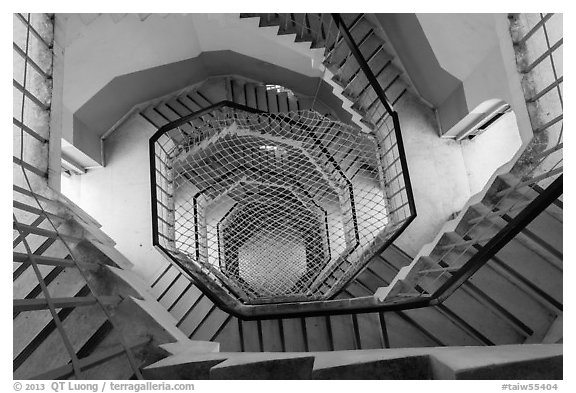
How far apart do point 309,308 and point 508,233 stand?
5.28ft

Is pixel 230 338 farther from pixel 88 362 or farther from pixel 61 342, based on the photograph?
pixel 88 362

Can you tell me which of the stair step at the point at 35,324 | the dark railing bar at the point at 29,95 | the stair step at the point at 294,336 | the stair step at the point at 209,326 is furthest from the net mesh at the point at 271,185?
the stair step at the point at 35,324

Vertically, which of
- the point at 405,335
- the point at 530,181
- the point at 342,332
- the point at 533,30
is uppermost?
the point at 533,30

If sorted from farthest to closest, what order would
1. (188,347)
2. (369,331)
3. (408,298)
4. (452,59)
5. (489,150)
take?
(489,150)
(452,59)
(369,331)
(408,298)
(188,347)

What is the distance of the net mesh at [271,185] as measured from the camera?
204 inches

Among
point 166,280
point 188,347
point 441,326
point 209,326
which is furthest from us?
point 166,280

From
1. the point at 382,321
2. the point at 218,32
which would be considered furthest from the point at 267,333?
the point at 218,32

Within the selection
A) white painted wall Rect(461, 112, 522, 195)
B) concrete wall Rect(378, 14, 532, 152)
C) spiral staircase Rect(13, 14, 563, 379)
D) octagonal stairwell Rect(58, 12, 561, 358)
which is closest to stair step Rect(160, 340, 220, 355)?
spiral staircase Rect(13, 14, 563, 379)

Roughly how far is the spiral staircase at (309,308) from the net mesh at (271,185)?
0.87m

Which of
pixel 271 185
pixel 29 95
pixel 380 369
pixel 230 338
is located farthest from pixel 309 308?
pixel 271 185

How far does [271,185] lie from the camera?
769 centimetres

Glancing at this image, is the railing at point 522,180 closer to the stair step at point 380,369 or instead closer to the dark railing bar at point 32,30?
the stair step at point 380,369

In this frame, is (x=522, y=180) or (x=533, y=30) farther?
(x=522, y=180)
